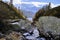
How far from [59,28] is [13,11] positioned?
1308 millimetres

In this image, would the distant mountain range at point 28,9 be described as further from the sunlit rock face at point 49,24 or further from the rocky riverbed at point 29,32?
the sunlit rock face at point 49,24

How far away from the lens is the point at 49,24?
4.11 meters

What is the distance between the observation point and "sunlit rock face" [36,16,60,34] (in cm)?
400

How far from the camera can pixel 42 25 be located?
418 centimetres

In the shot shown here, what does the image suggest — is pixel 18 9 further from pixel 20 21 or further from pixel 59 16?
pixel 59 16

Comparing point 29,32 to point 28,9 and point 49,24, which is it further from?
point 28,9

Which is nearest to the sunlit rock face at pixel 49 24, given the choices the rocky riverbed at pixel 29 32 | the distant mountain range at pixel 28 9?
the rocky riverbed at pixel 29 32

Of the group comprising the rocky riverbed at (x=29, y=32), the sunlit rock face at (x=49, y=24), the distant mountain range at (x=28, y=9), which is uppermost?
the distant mountain range at (x=28, y=9)

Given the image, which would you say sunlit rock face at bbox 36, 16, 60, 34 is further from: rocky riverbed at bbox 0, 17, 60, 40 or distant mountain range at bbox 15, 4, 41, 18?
distant mountain range at bbox 15, 4, 41, 18

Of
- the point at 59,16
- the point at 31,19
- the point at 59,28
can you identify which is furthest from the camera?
the point at 31,19

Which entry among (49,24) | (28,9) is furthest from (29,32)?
(28,9)

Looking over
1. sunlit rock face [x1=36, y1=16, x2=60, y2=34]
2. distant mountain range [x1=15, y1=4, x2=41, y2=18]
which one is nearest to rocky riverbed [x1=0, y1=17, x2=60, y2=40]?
sunlit rock face [x1=36, y1=16, x2=60, y2=34]

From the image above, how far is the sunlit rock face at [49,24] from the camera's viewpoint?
4.00 m

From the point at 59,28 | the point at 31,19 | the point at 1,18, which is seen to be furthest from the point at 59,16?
the point at 1,18
